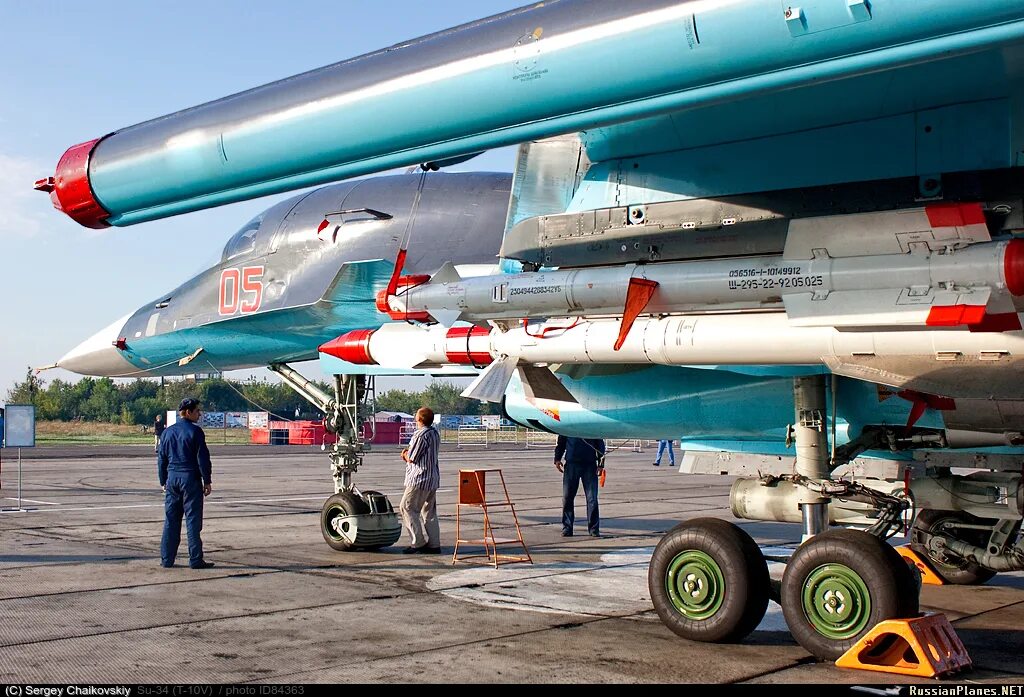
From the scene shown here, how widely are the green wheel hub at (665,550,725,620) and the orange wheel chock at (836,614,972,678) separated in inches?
42.2

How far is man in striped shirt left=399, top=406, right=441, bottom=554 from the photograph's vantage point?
11539mm

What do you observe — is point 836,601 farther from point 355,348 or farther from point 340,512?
point 340,512

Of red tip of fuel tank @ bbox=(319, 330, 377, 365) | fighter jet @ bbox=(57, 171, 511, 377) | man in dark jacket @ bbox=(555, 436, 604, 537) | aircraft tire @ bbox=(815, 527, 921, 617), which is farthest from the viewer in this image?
man in dark jacket @ bbox=(555, 436, 604, 537)

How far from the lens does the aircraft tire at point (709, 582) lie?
282 inches

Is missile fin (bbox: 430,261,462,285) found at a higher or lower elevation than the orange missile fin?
higher

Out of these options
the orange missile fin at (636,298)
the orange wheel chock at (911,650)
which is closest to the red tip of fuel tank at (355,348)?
the orange missile fin at (636,298)

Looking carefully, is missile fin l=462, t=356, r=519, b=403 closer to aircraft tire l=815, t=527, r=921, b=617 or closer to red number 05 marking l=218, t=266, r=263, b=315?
aircraft tire l=815, t=527, r=921, b=617

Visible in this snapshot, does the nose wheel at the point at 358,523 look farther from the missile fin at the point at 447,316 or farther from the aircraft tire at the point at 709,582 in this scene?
the aircraft tire at the point at 709,582

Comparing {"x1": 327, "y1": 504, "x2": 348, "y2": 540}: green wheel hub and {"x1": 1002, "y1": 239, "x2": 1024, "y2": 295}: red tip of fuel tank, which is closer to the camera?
{"x1": 1002, "y1": 239, "x2": 1024, "y2": 295}: red tip of fuel tank

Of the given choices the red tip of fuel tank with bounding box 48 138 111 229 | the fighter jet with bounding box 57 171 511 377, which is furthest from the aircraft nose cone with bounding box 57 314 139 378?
the red tip of fuel tank with bounding box 48 138 111 229

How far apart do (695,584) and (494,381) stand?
2829 mm

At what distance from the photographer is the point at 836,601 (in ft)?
22.2

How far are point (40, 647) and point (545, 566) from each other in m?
5.54

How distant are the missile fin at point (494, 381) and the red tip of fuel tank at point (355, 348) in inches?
93.5
